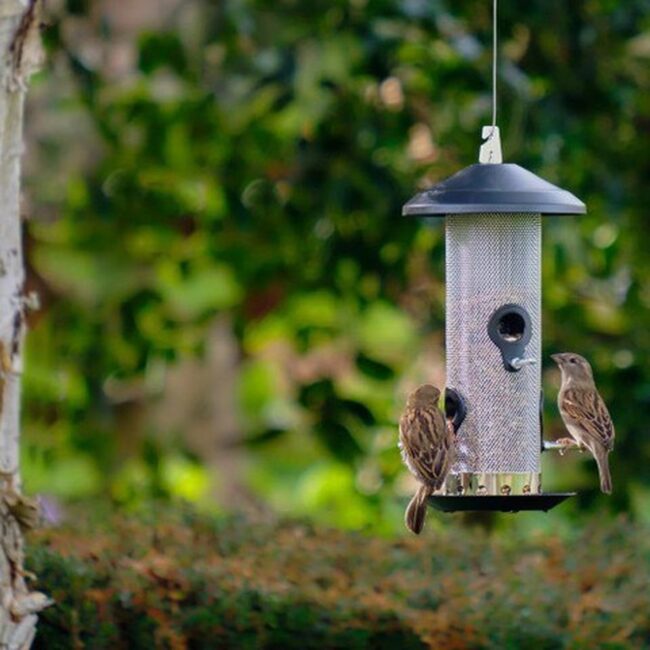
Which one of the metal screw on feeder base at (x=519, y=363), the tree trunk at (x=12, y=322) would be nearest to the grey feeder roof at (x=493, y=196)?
the metal screw on feeder base at (x=519, y=363)

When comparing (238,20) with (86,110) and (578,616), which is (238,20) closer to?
(86,110)

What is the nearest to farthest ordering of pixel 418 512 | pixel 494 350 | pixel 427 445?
pixel 418 512
pixel 427 445
pixel 494 350

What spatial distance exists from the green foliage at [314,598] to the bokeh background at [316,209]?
1635 mm

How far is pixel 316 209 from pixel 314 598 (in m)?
3.10

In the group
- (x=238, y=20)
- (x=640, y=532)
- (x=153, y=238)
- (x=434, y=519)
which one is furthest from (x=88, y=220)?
(x=640, y=532)

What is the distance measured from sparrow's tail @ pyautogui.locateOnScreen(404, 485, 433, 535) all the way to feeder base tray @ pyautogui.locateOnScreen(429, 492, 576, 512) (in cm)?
2

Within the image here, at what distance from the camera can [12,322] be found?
441 centimetres

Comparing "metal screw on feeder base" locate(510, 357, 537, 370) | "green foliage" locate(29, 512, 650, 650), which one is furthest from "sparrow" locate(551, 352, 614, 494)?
"green foliage" locate(29, 512, 650, 650)

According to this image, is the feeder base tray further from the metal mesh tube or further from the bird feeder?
the metal mesh tube

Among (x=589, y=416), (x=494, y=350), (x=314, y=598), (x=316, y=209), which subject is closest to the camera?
(x=314, y=598)

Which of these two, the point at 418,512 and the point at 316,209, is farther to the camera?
the point at 316,209

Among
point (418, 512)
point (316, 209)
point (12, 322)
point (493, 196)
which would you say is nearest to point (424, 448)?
point (418, 512)

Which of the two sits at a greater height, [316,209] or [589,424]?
[316,209]

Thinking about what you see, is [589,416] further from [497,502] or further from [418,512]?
[418,512]
